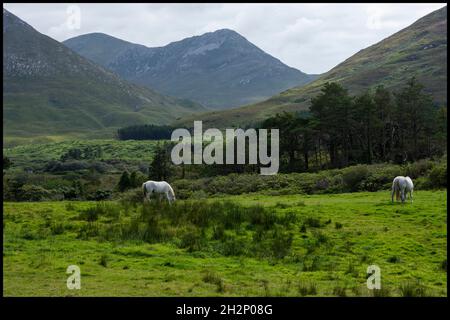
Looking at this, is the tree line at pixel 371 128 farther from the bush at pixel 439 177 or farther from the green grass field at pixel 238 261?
the green grass field at pixel 238 261

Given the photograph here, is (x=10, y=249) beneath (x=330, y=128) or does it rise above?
beneath

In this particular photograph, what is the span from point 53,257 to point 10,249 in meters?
1.89

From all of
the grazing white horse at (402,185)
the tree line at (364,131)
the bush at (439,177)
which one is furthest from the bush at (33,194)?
the grazing white horse at (402,185)

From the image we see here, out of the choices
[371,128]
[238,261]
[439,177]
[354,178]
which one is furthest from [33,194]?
[238,261]

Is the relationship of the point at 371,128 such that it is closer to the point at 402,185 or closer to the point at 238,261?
the point at 402,185

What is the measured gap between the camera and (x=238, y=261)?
15859 mm

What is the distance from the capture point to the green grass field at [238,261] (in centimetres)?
1264

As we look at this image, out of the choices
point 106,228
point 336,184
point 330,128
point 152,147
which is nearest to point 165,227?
point 106,228

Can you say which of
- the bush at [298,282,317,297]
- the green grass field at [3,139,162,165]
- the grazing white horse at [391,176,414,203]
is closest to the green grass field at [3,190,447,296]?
the bush at [298,282,317,297]

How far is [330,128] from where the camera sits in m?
65.8

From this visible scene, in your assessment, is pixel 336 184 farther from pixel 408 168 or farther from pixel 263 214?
pixel 263 214

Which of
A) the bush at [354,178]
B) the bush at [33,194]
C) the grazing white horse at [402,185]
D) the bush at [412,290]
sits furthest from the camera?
the bush at [33,194]
